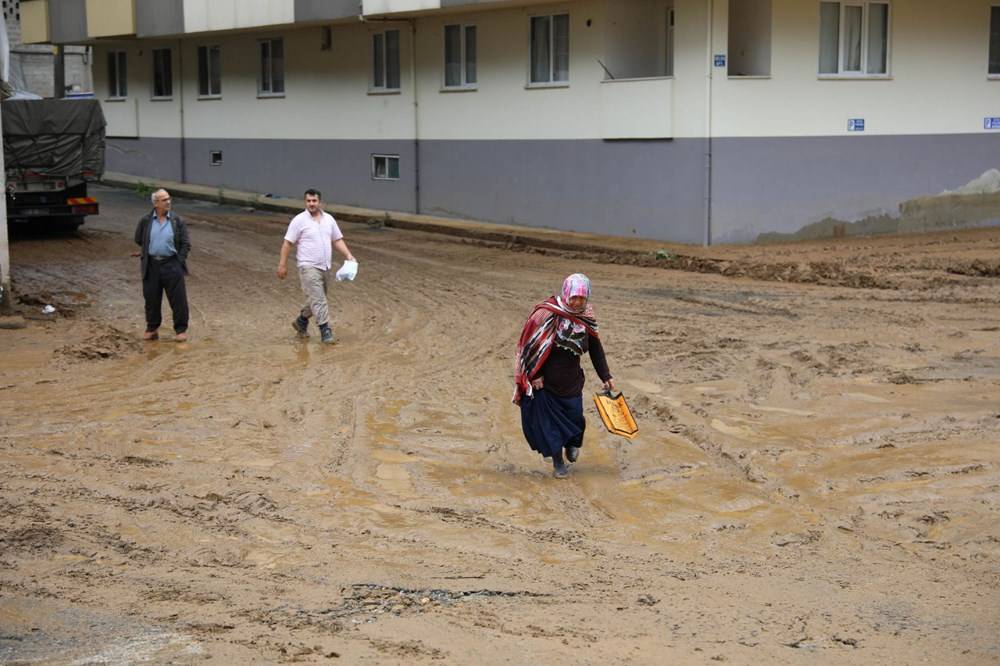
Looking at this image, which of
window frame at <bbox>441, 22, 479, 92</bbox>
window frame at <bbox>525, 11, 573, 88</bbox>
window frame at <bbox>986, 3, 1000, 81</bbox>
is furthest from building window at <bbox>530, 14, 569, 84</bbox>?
window frame at <bbox>986, 3, 1000, 81</bbox>

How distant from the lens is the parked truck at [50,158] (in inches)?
913

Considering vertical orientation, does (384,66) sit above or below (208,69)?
below

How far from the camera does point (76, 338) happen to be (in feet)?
48.5

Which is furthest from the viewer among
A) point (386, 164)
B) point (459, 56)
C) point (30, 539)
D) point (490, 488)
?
point (386, 164)

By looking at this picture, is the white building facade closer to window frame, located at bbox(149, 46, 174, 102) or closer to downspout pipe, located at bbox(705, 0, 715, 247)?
downspout pipe, located at bbox(705, 0, 715, 247)

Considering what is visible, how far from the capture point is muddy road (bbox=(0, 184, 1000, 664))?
20.9ft

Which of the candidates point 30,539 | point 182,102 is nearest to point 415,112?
point 182,102

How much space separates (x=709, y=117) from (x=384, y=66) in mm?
9901

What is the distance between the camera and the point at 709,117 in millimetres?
21906

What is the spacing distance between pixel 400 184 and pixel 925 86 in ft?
36.8

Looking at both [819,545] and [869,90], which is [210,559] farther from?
[869,90]

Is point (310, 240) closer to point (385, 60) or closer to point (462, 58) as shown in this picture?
point (462, 58)

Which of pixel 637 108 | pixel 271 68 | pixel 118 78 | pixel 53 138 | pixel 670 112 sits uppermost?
pixel 118 78

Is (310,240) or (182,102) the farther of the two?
(182,102)
